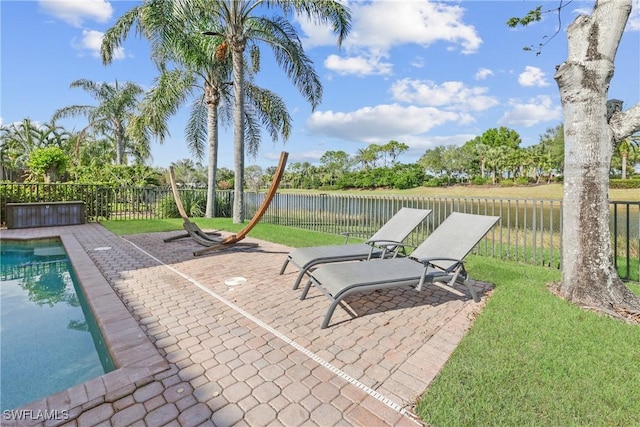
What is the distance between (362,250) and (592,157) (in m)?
3.18

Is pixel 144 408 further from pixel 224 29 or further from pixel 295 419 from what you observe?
pixel 224 29

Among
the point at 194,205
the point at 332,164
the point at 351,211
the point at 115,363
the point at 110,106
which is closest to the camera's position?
the point at 115,363

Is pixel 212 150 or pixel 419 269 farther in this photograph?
pixel 212 150

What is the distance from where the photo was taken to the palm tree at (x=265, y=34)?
1070 cm

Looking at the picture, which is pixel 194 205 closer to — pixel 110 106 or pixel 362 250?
pixel 362 250

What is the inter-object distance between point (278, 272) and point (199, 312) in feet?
5.99

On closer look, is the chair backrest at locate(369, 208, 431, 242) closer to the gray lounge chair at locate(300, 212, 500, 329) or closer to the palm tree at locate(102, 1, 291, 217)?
the gray lounge chair at locate(300, 212, 500, 329)

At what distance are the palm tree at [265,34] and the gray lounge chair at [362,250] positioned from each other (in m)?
7.83

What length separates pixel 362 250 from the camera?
198 inches

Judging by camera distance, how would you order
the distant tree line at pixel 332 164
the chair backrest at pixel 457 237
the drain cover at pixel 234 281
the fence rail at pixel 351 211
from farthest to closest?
the distant tree line at pixel 332 164 < the fence rail at pixel 351 211 < the drain cover at pixel 234 281 < the chair backrest at pixel 457 237

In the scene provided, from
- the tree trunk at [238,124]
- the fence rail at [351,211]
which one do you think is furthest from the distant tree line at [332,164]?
the tree trunk at [238,124]

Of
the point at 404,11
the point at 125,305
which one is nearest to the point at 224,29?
the point at 404,11

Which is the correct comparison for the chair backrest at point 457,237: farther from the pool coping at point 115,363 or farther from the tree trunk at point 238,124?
the tree trunk at point 238,124

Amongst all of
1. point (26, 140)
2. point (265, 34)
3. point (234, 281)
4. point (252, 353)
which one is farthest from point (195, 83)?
point (26, 140)
